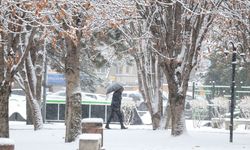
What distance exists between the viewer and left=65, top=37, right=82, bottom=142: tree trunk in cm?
1452

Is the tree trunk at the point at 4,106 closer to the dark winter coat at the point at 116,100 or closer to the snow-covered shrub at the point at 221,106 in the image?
the dark winter coat at the point at 116,100

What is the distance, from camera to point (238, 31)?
1972 centimetres

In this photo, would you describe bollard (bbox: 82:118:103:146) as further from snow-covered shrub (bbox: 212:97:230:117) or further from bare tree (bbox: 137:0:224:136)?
snow-covered shrub (bbox: 212:97:230:117)

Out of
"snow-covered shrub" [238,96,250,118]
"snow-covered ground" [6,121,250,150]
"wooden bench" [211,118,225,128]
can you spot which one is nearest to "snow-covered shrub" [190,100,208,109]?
"wooden bench" [211,118,225,128]

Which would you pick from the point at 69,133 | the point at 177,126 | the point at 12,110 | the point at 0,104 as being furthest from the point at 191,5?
the point at 12,110

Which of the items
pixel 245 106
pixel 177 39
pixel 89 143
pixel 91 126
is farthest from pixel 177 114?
pixel 245 106

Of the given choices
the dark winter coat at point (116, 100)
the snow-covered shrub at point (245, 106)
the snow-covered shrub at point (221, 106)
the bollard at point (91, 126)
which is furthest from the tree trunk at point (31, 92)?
the snow-covered shrub at point (245, 106)

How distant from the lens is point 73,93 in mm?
14641

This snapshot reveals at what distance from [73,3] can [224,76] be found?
32.0m

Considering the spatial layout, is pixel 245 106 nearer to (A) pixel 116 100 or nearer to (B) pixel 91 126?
(A) pixel 116 100

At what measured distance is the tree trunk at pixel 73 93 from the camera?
14.5 metres

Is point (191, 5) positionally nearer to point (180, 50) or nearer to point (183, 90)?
point (180, 50)

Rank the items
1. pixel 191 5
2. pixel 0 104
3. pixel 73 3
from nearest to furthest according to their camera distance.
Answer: pixel 73 3
pixel 0 104
pixel 191 5

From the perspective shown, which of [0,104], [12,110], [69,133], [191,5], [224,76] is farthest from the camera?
[224,76]
